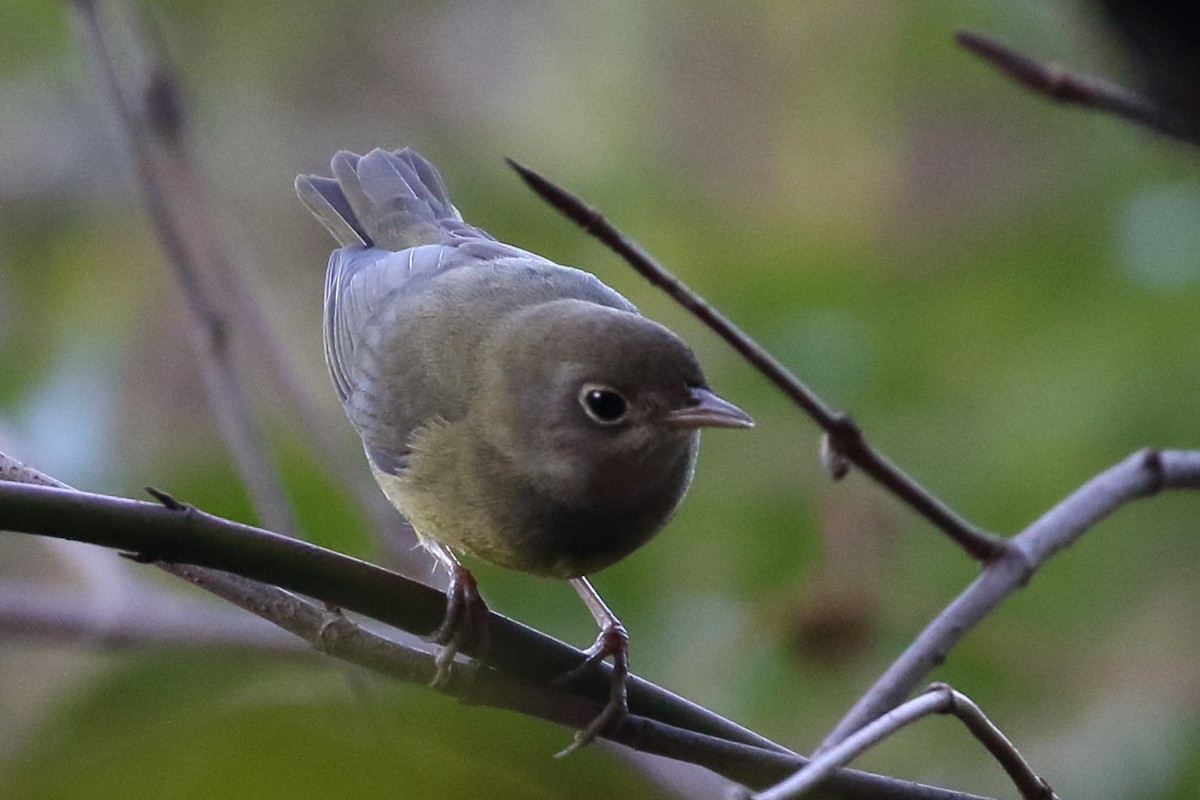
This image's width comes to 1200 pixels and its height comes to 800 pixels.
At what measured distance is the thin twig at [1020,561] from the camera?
247 centimetres

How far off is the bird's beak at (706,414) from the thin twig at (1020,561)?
51cm

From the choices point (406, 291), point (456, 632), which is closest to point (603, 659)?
point (456, 632)

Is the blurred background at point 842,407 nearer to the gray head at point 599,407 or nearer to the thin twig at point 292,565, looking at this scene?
the thin twig at point 292,565

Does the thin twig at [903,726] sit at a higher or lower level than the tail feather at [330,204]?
lower

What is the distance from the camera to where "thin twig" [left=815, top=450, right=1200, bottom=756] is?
2467mm

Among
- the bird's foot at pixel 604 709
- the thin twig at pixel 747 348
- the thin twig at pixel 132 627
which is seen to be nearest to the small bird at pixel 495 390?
the bird's foot at pixel 604 709

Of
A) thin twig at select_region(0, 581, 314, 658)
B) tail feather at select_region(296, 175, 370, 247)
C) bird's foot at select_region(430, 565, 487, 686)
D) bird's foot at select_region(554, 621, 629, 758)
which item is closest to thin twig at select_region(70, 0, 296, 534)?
thin twig at select_region(0, 581, 314, 658)

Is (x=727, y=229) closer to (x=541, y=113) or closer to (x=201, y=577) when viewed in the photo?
(x=541, y=113)

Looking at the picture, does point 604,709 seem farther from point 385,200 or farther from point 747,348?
point 385,200

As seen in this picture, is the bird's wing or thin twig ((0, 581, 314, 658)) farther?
the bird's wing

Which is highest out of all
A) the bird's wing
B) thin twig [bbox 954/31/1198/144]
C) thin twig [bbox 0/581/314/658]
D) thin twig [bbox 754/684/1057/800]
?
thin twig [bbox 954/31/1198/144]

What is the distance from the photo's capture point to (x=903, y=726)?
1.79 m

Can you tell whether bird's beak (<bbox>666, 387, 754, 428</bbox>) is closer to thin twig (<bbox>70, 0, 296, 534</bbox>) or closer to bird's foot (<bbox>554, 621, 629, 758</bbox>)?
bird's foot (<bbox>554, 621, 629, 758</bbox>)

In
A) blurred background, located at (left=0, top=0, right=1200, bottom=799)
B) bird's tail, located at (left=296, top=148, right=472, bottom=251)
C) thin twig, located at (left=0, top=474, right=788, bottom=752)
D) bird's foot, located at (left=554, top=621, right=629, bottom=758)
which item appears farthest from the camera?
bird's tail, located at (left=296, top=148, right=472, bottom=251)
